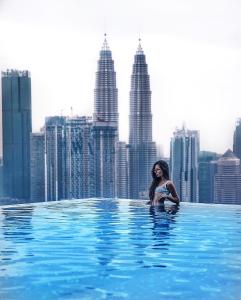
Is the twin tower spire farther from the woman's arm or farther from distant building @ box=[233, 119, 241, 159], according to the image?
the woman's arm

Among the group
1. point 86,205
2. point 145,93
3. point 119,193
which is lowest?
point 119,193

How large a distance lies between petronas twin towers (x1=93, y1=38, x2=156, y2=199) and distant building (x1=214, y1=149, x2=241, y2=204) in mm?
6515

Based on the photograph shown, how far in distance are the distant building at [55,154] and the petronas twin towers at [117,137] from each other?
120 inches

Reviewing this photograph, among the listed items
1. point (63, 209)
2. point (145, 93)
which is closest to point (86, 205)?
point (63, 209)

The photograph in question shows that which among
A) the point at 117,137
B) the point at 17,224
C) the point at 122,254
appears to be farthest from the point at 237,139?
the point at 122,254

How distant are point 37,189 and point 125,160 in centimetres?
1005

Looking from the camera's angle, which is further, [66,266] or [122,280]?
[66,266]

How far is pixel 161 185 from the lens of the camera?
647cm

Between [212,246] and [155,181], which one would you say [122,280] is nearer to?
[212,246]

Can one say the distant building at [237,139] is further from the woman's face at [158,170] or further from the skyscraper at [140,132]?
the woman's face at [158,170]

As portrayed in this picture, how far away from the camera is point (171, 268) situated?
12.4 ft

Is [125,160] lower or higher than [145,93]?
lower

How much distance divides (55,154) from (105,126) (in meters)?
6.40

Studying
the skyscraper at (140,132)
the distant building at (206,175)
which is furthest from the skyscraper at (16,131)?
the distant building at (206,175)
